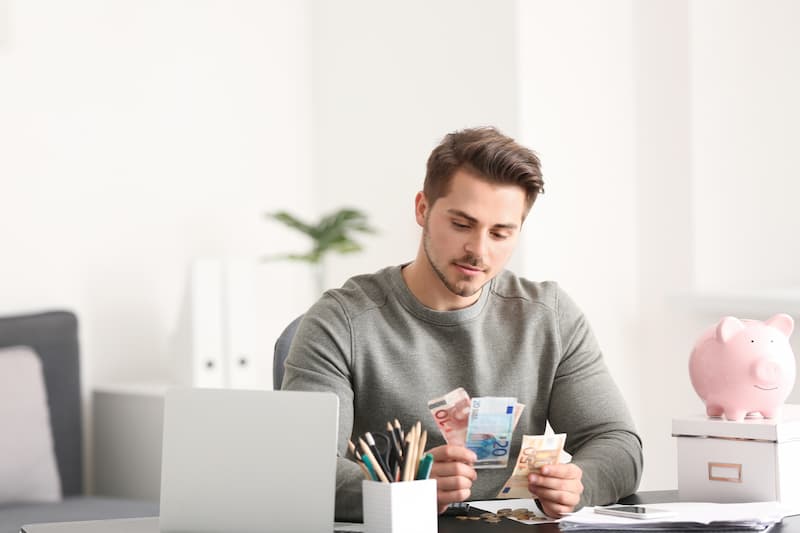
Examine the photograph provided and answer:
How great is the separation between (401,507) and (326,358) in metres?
0.49

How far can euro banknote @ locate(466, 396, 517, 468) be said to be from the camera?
5.70 ft

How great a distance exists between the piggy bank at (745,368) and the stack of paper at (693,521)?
155 mm

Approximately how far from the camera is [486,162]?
5.73 ft

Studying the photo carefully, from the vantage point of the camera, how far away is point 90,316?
3479 mm

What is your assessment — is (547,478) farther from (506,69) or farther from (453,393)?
(506,69)

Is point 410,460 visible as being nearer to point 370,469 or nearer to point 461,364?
point 370,469

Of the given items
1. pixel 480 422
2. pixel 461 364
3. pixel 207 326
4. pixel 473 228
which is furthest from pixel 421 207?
pixel 207 326

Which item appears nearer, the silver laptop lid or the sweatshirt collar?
the silver laptop lid

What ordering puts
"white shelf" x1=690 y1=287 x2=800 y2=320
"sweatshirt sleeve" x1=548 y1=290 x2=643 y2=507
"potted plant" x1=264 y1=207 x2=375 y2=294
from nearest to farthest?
"sweatshirt sleeve" x1=548 y1=290 x2=643 y2=507, "white shelf" x1=690 y1=287 x2=800 y2=320, "potted plant" x1=264 y1=207 x2=375 y2=294

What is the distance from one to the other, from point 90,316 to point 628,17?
6.11 ft

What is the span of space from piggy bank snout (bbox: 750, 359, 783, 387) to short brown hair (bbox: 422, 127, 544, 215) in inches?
16.8

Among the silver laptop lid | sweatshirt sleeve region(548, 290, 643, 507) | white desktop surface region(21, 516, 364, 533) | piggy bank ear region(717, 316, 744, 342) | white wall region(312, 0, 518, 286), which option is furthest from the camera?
white wall region(312, 0, 518, 286)

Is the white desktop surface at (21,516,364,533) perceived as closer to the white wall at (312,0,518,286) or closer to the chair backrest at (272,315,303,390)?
the chair backrest at (272,315,303,390)

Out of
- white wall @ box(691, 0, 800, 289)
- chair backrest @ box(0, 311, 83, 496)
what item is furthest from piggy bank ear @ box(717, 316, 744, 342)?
chair backrest @ box(0, 311, 83, 496)
